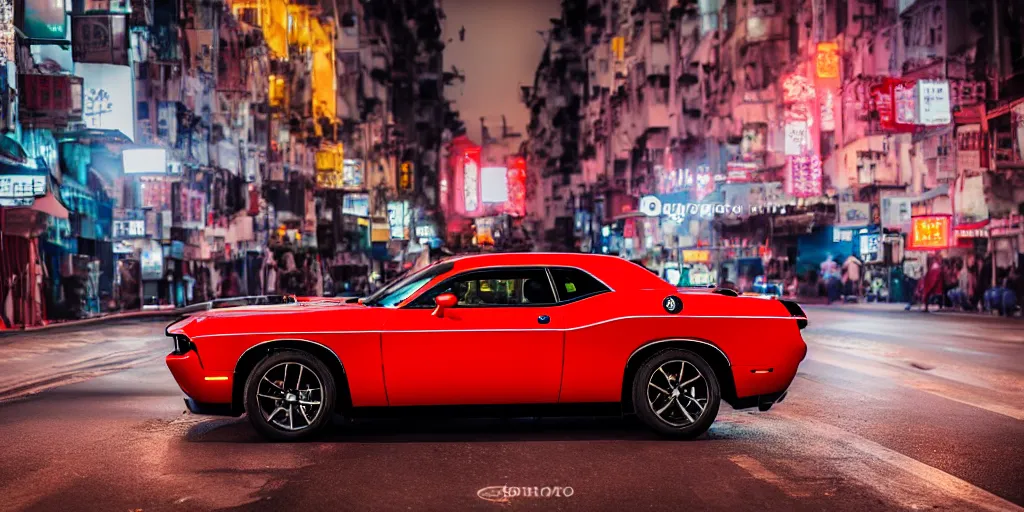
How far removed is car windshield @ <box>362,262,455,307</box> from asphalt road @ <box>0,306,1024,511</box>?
43.3 inches

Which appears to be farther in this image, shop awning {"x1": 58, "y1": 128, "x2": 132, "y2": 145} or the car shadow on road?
shop awning {"x1": 58, "y1": 128, "x2": 132, "y2": 145}

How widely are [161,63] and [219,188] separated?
8700mm

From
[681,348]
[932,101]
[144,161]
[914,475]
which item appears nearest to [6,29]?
[144,161]

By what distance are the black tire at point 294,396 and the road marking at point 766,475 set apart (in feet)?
10.1

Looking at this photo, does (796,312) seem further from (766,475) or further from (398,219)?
(398,219)

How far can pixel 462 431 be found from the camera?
27.9 feet

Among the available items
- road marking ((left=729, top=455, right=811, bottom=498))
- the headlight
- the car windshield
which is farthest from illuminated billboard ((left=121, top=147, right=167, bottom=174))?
road marking ((left=729, top=455, right=811, bottom=498))

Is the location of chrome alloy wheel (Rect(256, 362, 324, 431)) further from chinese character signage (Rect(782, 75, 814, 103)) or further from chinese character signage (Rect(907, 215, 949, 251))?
chinese character signage (Rect(782, 75, 814, 103))

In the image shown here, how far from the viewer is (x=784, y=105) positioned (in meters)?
47.1

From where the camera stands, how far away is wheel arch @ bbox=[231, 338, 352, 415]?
7879mm

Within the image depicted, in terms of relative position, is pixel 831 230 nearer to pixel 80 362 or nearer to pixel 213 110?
pixel 213 110

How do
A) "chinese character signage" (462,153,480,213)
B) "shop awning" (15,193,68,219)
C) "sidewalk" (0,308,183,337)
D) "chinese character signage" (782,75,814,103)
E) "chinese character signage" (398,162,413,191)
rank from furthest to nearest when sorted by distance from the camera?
"chinese character signage" (462,153,480,213), "chinese character signage" (398,162,413,191), "chinese character signage" (782,75,814,103), "shop awning" (15,193,68,219), "sidewalk" (0,308,183,337)

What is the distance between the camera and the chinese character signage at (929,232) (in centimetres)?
3406

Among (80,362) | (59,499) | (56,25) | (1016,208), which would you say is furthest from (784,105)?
(59,499)
